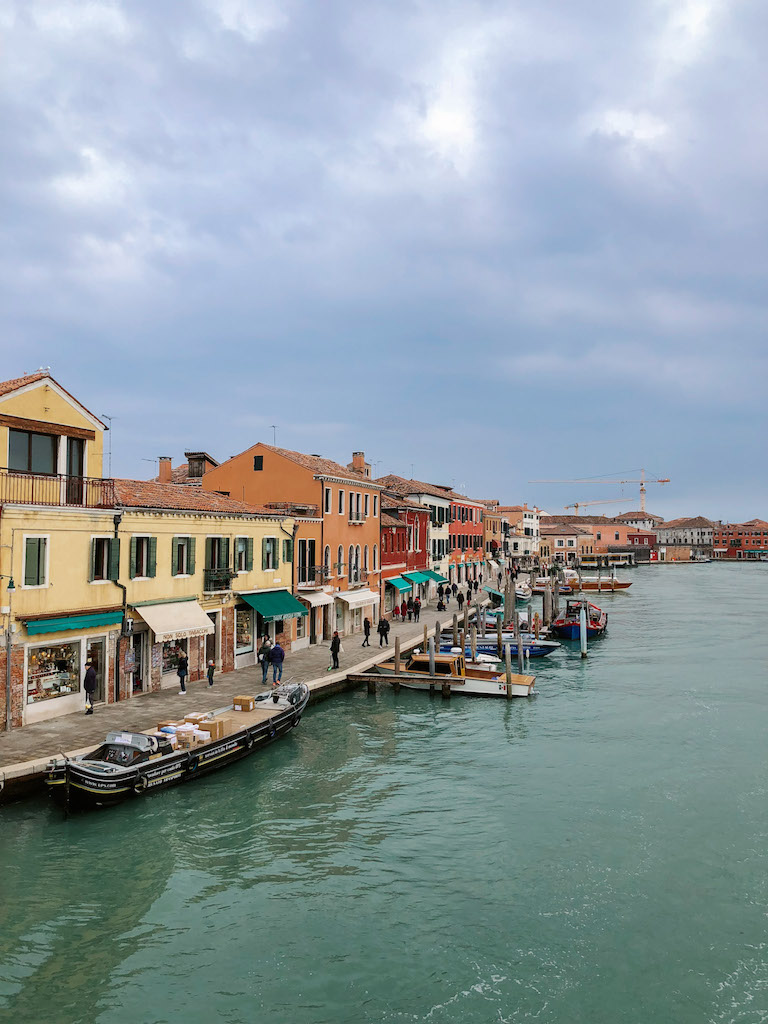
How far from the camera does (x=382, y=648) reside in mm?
35344

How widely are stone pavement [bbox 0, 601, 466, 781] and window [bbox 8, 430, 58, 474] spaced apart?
677 cm

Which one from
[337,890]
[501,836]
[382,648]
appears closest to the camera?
[337,890]

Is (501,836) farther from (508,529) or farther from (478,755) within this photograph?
(508,529)

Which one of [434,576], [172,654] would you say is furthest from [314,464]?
[434,576]

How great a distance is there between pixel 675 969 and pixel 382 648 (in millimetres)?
24683

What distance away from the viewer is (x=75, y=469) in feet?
71.9

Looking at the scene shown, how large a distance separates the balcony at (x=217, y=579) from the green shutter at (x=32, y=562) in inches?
287

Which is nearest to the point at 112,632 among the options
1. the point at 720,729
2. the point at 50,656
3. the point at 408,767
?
the point at 50,656

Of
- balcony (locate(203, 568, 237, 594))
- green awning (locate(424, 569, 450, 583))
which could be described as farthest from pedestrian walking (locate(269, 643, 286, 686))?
green awning (locate(424, 569, 450, 583))

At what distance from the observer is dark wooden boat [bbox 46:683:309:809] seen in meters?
15.6

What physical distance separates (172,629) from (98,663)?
2469mm

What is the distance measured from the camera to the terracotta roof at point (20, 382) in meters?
19.9

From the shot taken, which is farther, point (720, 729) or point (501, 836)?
point (720, 729)

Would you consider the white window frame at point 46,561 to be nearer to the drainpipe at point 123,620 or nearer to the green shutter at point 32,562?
the green shutter at point 32,562
